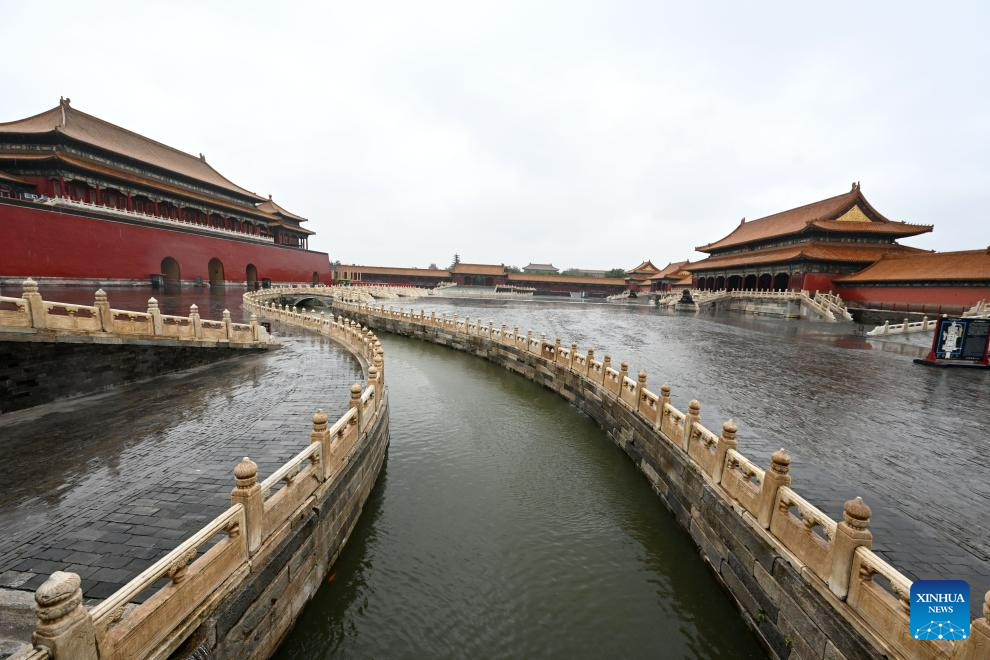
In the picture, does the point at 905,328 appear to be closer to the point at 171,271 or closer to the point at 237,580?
the point at 237,580

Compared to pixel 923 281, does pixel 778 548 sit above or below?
below

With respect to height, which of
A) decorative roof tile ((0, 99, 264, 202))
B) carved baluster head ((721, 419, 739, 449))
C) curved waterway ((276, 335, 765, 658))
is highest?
decorative roof tile ((0, 99, 264, 202))

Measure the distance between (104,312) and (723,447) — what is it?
1439 cm

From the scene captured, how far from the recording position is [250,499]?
4.21 meters

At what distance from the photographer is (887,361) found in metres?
17.5

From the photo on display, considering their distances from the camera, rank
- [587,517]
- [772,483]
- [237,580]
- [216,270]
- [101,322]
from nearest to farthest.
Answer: [237,580], [772,483], [587,517], [101,322], [216,270]

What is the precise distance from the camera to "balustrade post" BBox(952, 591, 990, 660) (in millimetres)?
2867

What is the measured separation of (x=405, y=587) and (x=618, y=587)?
311cm

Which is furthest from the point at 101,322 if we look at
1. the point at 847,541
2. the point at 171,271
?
the point at 171,271

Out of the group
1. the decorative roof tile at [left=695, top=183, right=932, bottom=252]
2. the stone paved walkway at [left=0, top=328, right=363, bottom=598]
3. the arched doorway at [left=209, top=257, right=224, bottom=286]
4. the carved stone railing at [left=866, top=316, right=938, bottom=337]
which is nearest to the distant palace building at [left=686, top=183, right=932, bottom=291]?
the decorative roof tile at [left=695, top=183, right=932, bottom=252]

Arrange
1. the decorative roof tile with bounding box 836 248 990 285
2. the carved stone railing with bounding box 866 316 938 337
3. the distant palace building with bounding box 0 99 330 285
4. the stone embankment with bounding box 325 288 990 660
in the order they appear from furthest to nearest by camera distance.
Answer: the decorative roof tile with bounding box 836 248 990 285
the carved stone railing with bounding box 866 316 938 337
the distant palace building with bounding box 0 99 330 285
the stone embankment with bounding box 325 288 990 660

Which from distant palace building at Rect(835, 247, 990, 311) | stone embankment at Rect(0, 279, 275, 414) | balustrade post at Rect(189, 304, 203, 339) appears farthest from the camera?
distant palace building at Rect(835, 247, 990, 311)

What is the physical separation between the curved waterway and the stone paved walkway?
1998 mm

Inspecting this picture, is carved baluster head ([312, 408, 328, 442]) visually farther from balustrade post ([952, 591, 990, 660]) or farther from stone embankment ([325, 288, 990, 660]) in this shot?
balustrade post ([952, 591, 990, 660])
